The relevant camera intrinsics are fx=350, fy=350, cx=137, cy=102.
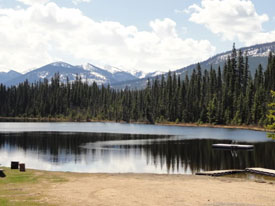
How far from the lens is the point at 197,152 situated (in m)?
62.0

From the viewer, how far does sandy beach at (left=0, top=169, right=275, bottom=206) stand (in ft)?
77.2

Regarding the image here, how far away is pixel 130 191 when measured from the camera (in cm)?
2733

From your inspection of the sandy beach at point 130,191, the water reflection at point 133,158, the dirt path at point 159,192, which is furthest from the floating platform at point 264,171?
the dirt path at point 159,192

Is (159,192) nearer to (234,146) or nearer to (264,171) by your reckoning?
(264,171)

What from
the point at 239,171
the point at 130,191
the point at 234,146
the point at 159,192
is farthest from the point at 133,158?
the point at 159,192

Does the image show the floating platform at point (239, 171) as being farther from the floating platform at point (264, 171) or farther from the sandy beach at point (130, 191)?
the sandy beach at point (130, 191)

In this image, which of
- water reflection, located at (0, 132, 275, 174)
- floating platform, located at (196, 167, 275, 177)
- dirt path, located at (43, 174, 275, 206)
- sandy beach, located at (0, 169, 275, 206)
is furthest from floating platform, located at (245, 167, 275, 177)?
dirt path, located at (43, 174, 275, 206)

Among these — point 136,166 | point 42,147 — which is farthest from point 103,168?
point 42,147

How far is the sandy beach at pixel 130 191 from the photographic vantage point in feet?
77.2

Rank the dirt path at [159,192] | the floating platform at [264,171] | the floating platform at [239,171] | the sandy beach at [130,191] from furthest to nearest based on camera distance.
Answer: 1. the floating platform at [264,171]
2. the floating platform at [239,171]
3. the dirt path at [159,192]
4. the sandy beach at [130,191]

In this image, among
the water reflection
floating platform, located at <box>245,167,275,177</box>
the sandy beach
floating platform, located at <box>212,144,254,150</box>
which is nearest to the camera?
the sandy beach

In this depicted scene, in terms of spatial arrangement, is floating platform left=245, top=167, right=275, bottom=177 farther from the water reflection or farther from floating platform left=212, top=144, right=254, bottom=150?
floating platform left=212, top=144, right=254, bottom=150

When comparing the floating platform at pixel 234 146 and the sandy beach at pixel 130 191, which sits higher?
the floating platform at pixel 234 146

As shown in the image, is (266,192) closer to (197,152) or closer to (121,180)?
(121,180)
